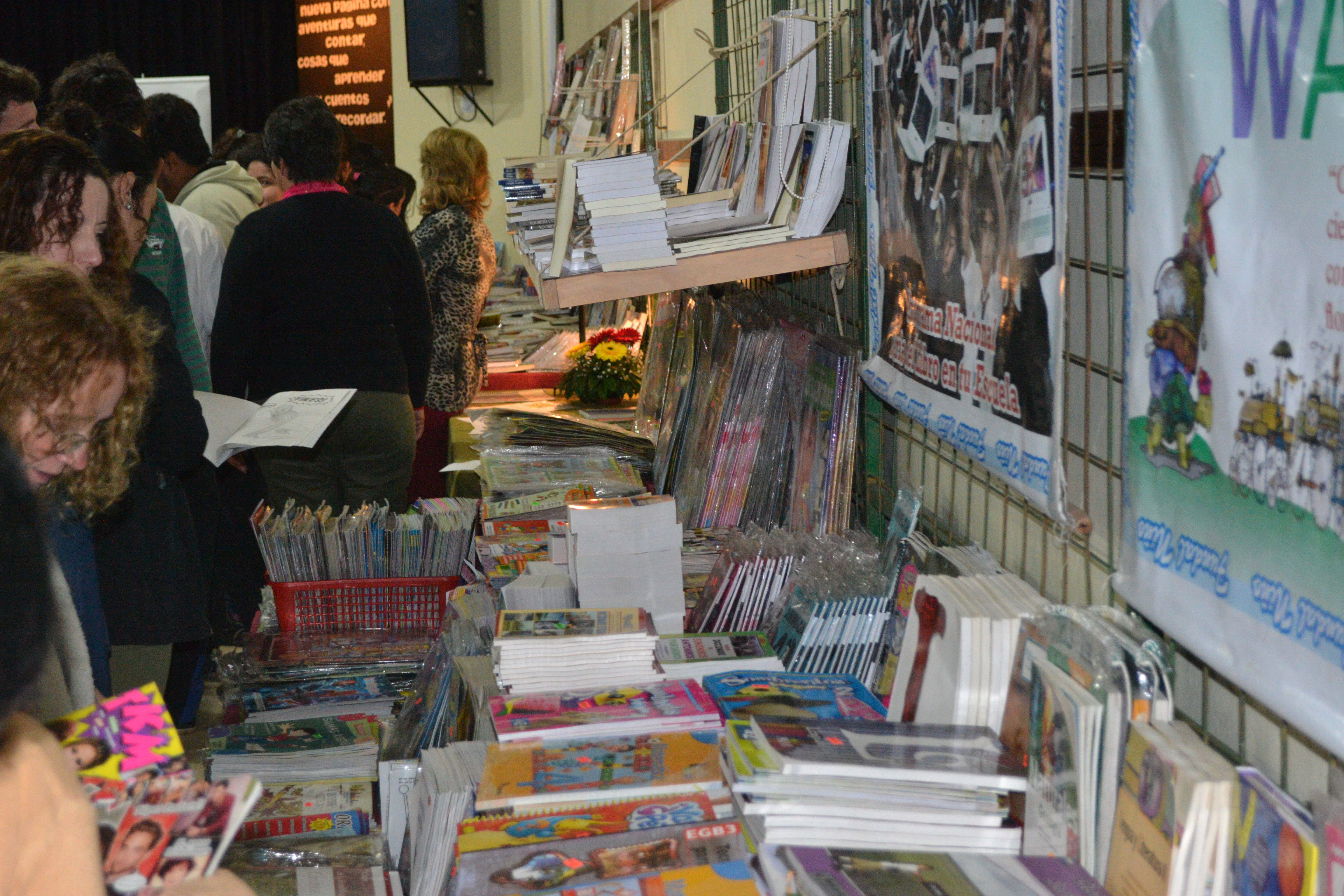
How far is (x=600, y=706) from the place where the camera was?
1639 mm

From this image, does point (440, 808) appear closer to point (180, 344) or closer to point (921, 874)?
point (921, 874)

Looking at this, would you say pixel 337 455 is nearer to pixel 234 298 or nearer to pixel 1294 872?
pixel 234 298

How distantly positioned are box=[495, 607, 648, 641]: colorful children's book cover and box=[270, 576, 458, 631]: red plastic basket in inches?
46.6

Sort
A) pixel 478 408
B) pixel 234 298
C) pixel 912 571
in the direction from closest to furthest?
pixel 912 571, pixel 234 298, pixel 478 408

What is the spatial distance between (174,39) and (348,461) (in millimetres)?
8559

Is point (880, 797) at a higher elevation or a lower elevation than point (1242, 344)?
lower

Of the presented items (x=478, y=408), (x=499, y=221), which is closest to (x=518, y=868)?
(x=478, y=408)

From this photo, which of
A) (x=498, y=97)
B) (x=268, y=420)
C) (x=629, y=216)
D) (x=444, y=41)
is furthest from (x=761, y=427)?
(x=498, y=97)

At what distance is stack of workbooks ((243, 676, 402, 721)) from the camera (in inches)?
104

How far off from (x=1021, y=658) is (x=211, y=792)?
86cm

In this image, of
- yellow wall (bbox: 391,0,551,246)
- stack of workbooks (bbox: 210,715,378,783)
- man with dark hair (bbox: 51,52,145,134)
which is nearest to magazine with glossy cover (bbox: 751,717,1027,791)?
stack of workbooks (bbox: 210,715,378,783)

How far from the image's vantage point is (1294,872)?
3.06ft

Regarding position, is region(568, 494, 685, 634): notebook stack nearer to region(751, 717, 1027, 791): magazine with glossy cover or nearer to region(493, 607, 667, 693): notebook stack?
region(493, 607, 667, 693): notebook stack

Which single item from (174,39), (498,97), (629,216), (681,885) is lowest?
(681,885)
